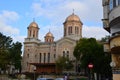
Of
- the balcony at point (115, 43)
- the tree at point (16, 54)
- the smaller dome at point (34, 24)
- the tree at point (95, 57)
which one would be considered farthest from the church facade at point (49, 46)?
the balcony at point (115, 43)

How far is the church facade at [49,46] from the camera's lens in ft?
241

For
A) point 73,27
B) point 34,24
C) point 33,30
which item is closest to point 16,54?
point 33,30

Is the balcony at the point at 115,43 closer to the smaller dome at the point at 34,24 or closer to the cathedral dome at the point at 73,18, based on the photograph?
the cathedral dome at the point at 73,18

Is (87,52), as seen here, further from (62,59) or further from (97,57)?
(62,59)

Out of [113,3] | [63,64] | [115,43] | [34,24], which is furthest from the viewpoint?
[34,24]

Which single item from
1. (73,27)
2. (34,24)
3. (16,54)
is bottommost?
(16,54)

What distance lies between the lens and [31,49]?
7650 cm

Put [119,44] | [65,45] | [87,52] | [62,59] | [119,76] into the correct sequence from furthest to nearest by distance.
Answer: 1. [65,45]
2. [62,59]
3. [87,52]
4. [119,76]
5. [119,44]

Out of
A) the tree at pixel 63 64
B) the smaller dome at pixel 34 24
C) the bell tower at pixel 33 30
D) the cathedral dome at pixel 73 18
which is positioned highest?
the cathedral dome at pixel 73 18

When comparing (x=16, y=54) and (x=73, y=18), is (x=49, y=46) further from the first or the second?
(x=73, y=18)

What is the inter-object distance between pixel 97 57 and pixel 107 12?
738 inches

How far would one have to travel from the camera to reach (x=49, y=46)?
76500 mm

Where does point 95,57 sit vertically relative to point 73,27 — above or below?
below

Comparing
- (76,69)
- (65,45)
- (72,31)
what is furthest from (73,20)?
(76,69)
